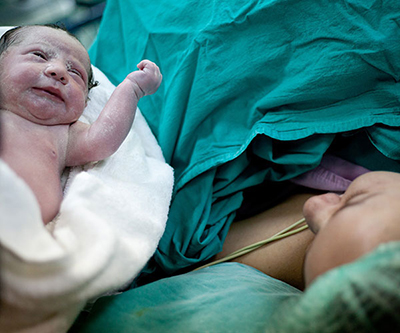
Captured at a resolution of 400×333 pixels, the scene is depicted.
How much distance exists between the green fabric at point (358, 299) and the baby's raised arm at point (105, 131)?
1.45 ft

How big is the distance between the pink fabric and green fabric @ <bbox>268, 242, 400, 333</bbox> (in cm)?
→ 49

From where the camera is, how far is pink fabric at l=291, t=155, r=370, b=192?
785 millimetres

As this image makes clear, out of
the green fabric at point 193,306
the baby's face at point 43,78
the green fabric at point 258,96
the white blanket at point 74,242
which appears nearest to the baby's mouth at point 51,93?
the baby's face at point 43,78

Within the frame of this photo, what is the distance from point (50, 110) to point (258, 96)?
1.48 feet

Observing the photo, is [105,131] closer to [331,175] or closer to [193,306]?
[193,306]

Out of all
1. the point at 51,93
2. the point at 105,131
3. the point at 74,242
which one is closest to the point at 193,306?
the point at 74,242

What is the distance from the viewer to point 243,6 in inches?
29.2

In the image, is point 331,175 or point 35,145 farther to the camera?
point 331,175

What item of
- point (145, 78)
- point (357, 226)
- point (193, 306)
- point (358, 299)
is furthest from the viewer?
point (145, 78)

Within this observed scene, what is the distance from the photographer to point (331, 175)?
0.80m

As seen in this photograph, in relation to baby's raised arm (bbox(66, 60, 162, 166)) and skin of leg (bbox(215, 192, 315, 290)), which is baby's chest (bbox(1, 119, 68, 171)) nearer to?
baby's raised arm (bbox(66, 60, 162, 166))

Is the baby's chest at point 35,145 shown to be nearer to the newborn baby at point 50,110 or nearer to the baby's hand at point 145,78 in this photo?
the newborn baby at point 50,110

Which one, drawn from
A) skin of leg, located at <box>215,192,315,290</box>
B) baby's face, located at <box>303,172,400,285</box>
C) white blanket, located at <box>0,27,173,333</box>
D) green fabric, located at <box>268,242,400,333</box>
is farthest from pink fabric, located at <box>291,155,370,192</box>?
green fabric, located at <box>268,242,400,333</box>

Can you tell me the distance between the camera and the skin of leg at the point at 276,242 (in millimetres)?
731
